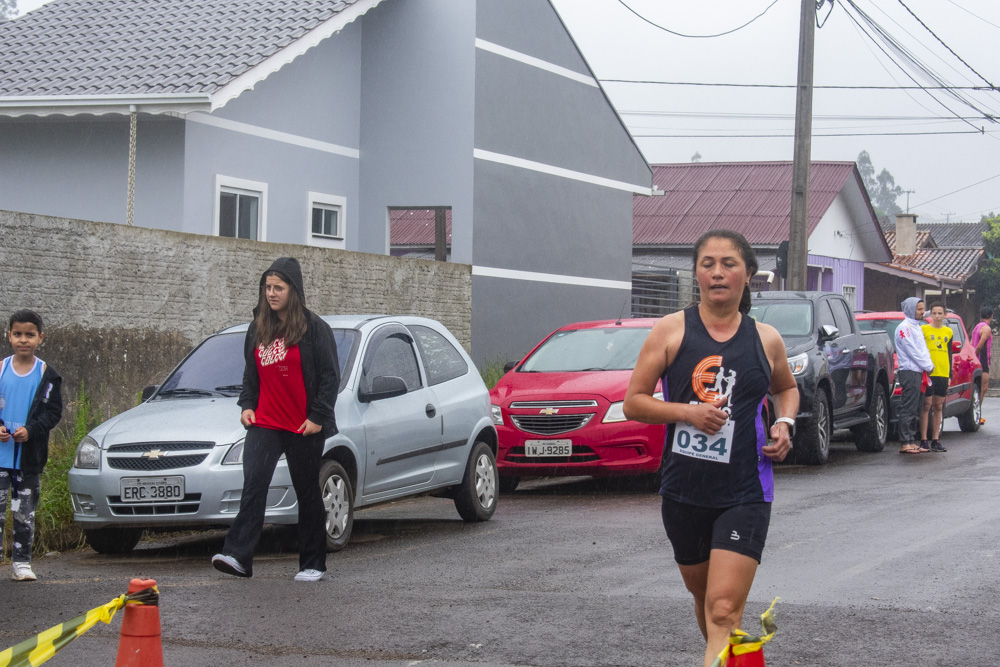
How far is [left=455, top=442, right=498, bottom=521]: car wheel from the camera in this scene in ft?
34.5

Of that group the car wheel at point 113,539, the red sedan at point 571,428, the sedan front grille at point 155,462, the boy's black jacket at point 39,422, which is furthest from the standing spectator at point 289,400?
the red sedan at point 571,428

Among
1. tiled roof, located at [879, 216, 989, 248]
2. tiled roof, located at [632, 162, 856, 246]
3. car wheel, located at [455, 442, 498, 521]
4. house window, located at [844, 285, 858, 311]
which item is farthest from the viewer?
tiled roof, located at [879, 216, 989, 248]

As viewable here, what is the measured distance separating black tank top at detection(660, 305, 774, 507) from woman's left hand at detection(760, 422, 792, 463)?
1.4 inches

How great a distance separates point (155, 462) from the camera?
8.70m

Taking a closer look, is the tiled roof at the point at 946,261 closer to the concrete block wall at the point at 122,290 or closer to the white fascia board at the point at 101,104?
the white fascia board at the point at 101,104

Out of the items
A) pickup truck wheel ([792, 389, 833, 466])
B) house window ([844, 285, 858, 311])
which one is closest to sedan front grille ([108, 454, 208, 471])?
pickup truck wheel ([792, 389, 833, 466])

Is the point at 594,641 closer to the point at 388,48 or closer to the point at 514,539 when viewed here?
the point at 514,539

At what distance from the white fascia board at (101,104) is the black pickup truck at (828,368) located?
6982mm

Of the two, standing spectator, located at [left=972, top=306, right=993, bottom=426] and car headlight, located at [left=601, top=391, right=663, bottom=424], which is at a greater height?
standing spectator, located at [left=972, top=306, right=993, bottom=426]

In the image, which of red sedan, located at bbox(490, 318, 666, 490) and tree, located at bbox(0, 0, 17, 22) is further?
tree, located at bbox(0, 0, 17, 22)

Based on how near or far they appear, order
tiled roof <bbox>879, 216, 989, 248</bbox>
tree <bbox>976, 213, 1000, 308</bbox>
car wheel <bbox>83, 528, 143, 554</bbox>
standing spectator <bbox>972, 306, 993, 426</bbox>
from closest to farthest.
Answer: car wheel <bbox>83, 528, 143, 554</bbox>, standing spectator <bbox>972, 306, 993, 426</bbox>, tree <bbox>976, 213, 1000, 308</bbox>, tiled roof <bbox>879, 216, 989, 248</bbox>

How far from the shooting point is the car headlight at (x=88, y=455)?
8.85m

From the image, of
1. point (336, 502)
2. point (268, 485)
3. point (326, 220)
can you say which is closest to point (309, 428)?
point (268, 485)

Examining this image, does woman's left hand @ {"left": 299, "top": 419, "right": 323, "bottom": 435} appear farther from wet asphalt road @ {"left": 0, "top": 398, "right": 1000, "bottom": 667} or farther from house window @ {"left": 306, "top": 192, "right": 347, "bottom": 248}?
house window @ {"left": 306, "top": 192, "right": 347, "bottom": 248}
